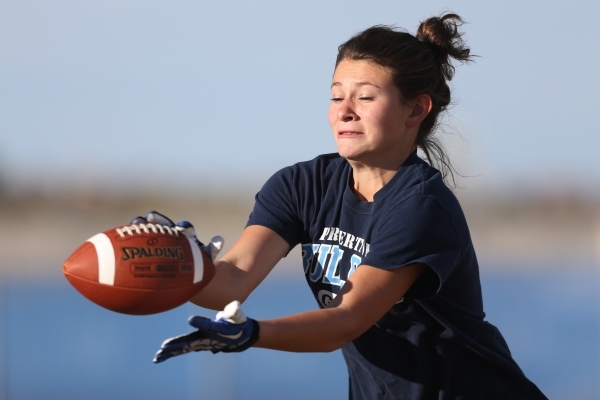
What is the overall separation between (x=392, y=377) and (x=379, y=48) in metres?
1.06

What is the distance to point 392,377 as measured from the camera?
10.2ft

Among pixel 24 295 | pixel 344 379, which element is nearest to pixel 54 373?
pixel 24 295

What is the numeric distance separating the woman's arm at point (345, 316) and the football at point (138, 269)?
1.22ft

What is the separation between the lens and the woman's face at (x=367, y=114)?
9.84 feet

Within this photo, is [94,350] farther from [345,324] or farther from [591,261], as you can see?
[591,261]

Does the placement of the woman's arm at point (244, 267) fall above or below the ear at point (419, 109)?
below

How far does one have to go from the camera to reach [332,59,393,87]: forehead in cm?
304

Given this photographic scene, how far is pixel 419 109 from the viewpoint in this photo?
125 inches

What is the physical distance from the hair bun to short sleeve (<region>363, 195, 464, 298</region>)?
0.65 meters

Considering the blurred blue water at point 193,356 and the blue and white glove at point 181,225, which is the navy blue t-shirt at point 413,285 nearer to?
the blue and white glove at point 181,225

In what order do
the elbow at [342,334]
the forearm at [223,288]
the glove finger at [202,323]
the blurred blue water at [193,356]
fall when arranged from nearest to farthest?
the glove finger at [202,323]
the elbow at [342,334]
the forearm at [223,288]
the blurred blue water at [193,356]

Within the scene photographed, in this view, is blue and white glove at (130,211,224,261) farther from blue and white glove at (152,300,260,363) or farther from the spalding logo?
blue and white glove at (152,300,260,363)

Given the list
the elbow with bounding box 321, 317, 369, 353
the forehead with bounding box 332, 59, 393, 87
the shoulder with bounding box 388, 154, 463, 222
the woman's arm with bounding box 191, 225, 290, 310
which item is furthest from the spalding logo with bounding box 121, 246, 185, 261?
the forehead with bounding box 332, 59, 393, 87

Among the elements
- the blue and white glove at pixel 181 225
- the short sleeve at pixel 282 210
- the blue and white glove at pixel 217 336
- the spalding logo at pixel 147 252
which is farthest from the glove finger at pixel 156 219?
the blue and white glove at pixel 217 336
